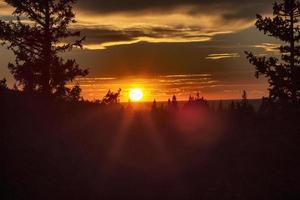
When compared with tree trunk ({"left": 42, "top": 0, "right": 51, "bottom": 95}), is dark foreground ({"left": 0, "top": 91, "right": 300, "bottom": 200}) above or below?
below

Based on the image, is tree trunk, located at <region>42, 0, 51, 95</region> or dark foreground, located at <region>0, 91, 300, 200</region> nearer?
dark foreground, located at <region>0, 91, 300, 200</region>

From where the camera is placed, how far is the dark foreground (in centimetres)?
2167

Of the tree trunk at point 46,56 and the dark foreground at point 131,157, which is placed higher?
the tree trunk at point 46,56

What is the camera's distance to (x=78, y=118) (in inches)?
1259

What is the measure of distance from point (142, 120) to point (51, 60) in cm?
761

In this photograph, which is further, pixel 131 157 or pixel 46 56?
pixel 46 56

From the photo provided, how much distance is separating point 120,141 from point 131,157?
2.26 meters

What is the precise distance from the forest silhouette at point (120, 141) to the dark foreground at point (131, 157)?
6 centimetres

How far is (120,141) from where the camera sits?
2970cm

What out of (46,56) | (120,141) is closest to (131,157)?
(120,141)

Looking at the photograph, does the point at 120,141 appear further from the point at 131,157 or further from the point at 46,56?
the point at 46,56

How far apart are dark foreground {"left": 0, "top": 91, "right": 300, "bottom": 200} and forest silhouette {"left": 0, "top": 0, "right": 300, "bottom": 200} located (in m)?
0.06

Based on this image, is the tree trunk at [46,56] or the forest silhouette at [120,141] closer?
the forest silhouette at [120,141]

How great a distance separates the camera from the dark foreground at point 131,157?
21.7 metres
